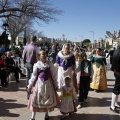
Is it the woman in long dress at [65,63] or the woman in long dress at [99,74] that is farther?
the woman in long dress at [99,74]

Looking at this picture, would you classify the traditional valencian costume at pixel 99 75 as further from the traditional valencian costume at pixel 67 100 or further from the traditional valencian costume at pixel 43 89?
the traditional valencian costume at pixel 43 89

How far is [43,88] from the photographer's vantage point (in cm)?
555

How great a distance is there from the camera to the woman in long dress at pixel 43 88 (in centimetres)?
552

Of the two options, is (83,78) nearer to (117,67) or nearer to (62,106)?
(117,67)

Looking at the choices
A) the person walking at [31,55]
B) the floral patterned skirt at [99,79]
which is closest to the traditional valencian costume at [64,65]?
the person walking at [31,55]

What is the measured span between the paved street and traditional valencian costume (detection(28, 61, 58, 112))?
1.93 feet

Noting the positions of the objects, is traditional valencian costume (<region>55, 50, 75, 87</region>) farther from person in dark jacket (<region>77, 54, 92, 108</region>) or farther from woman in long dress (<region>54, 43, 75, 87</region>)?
person in dark jacket (<region>77, 54, 92, 108</region>)

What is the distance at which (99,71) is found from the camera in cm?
968

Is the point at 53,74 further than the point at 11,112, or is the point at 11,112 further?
the point at 11,112

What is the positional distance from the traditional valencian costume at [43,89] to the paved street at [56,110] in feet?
1.93

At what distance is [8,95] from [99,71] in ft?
11.4

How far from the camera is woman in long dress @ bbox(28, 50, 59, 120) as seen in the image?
5520mm

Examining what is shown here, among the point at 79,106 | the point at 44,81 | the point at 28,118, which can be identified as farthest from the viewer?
the point at 79,106

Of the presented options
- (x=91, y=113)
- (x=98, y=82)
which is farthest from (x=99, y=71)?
(x=91, y=113)
